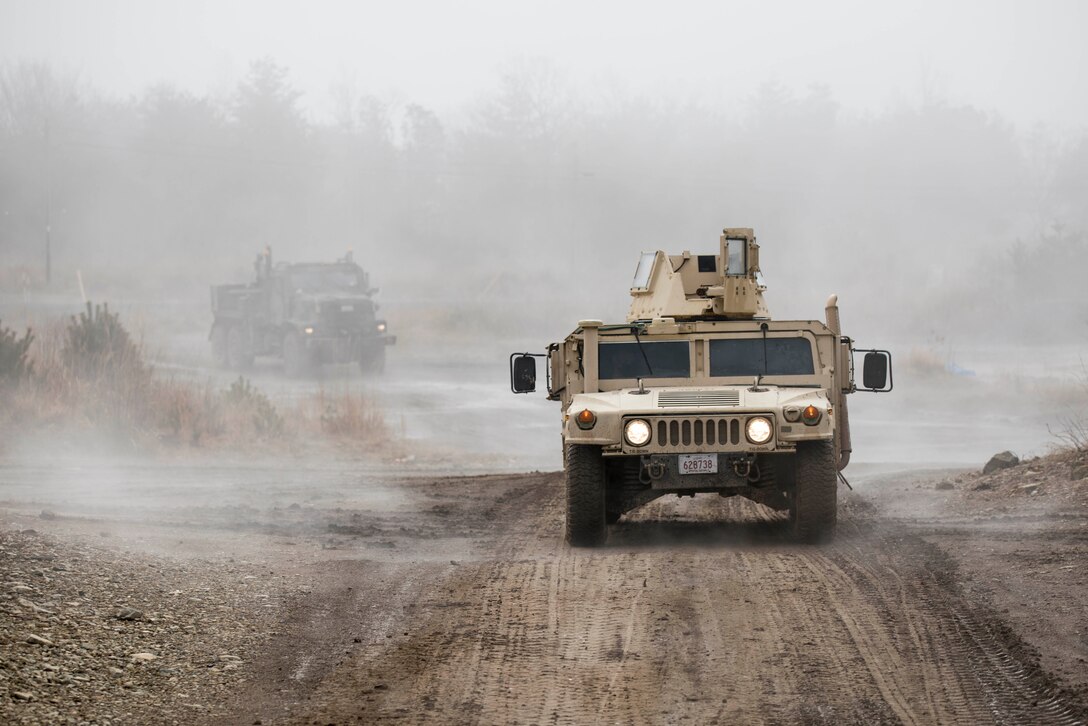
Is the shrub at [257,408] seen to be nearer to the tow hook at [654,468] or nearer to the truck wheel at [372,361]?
the truck wheel at [372,361]

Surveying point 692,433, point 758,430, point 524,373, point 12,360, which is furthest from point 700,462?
point 12,360

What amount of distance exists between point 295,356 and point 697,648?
25.2 metres

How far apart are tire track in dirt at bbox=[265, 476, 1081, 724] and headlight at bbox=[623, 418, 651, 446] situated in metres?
0.78

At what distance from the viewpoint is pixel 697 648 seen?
22.8ft

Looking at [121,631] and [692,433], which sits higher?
[692,433]

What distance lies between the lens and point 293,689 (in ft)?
20.9

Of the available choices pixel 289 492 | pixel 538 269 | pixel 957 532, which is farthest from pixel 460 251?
pixel 957 532

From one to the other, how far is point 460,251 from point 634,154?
1012 centimetres

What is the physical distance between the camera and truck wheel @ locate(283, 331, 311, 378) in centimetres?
3116

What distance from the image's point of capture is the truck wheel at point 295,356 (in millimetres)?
31156

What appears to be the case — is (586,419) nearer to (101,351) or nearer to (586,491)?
(586,491)

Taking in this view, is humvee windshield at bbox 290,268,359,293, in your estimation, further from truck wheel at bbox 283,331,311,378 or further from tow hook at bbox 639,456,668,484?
tow hook at bbox 639,456,668,484

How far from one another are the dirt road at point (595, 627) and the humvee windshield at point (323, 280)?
65.0ft

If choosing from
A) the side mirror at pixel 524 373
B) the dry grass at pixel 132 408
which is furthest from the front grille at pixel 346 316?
the side mirror at pixel 524 373
